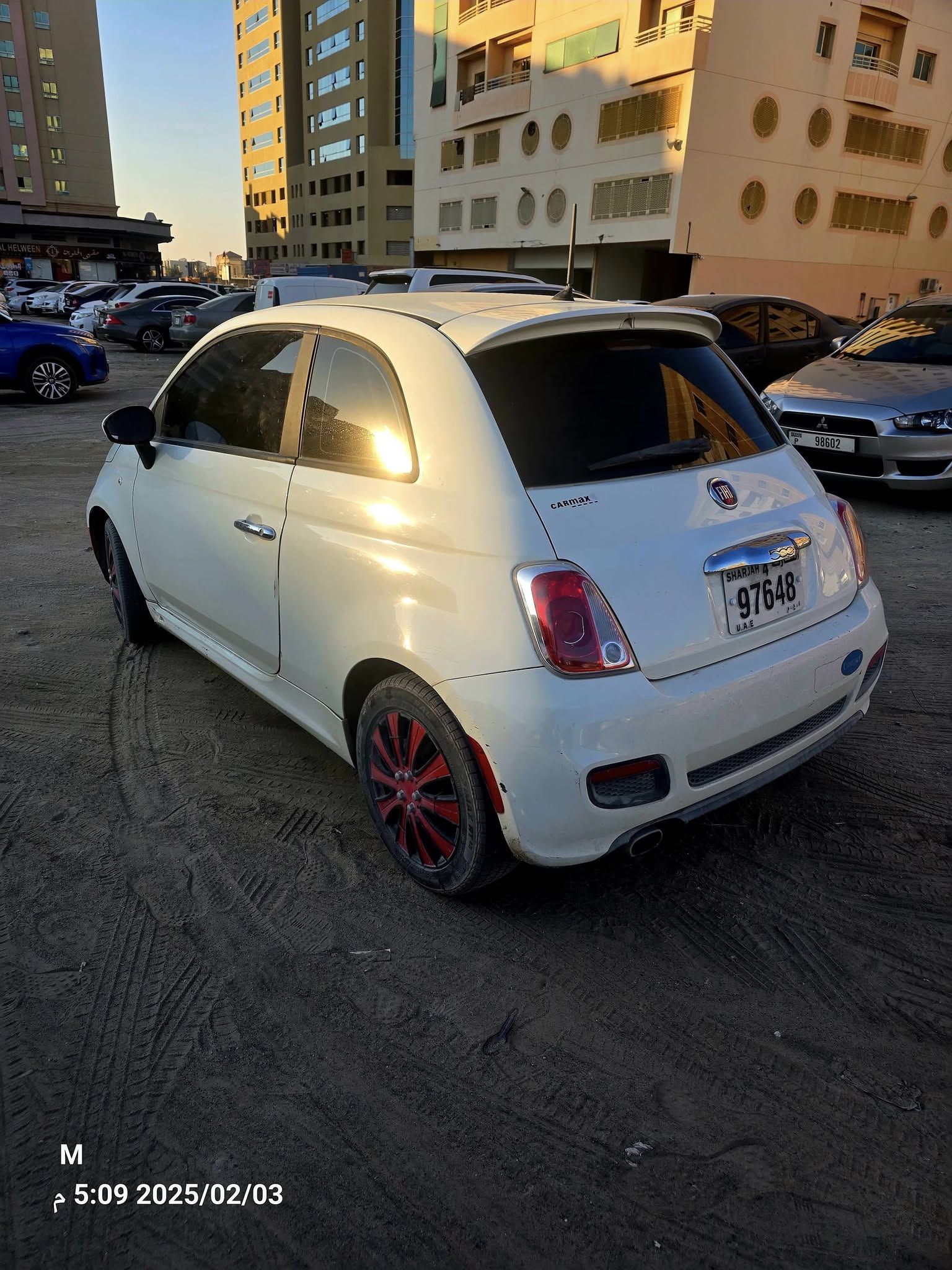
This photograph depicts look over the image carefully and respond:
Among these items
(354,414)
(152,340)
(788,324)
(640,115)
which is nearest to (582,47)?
(640,115)

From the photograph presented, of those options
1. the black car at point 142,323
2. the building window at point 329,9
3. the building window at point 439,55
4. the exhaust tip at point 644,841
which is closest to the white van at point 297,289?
the black car at point 142,323

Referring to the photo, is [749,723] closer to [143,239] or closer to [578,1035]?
[578,1035]

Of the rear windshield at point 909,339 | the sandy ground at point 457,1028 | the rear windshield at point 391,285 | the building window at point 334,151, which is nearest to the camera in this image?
the sandy ground at point 457,1028

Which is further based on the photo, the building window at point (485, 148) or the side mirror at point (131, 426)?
the building window at point (485, 148)

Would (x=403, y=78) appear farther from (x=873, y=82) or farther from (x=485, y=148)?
(x=873, y=82)

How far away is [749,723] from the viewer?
7.97ft

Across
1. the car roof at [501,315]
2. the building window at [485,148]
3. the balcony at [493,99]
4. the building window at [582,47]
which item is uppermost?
the building window at [582,47]

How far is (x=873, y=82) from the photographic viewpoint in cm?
3400

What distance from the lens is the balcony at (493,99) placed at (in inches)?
1491

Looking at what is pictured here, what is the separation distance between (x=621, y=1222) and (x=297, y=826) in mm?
1717

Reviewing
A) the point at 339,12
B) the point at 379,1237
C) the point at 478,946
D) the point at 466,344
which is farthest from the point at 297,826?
the point at 339,12

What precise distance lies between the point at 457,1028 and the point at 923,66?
149ft

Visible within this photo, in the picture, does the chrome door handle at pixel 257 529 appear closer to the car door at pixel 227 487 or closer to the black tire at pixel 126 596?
the car door at pixel 227 487

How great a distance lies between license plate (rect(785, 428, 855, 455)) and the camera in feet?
23.4
